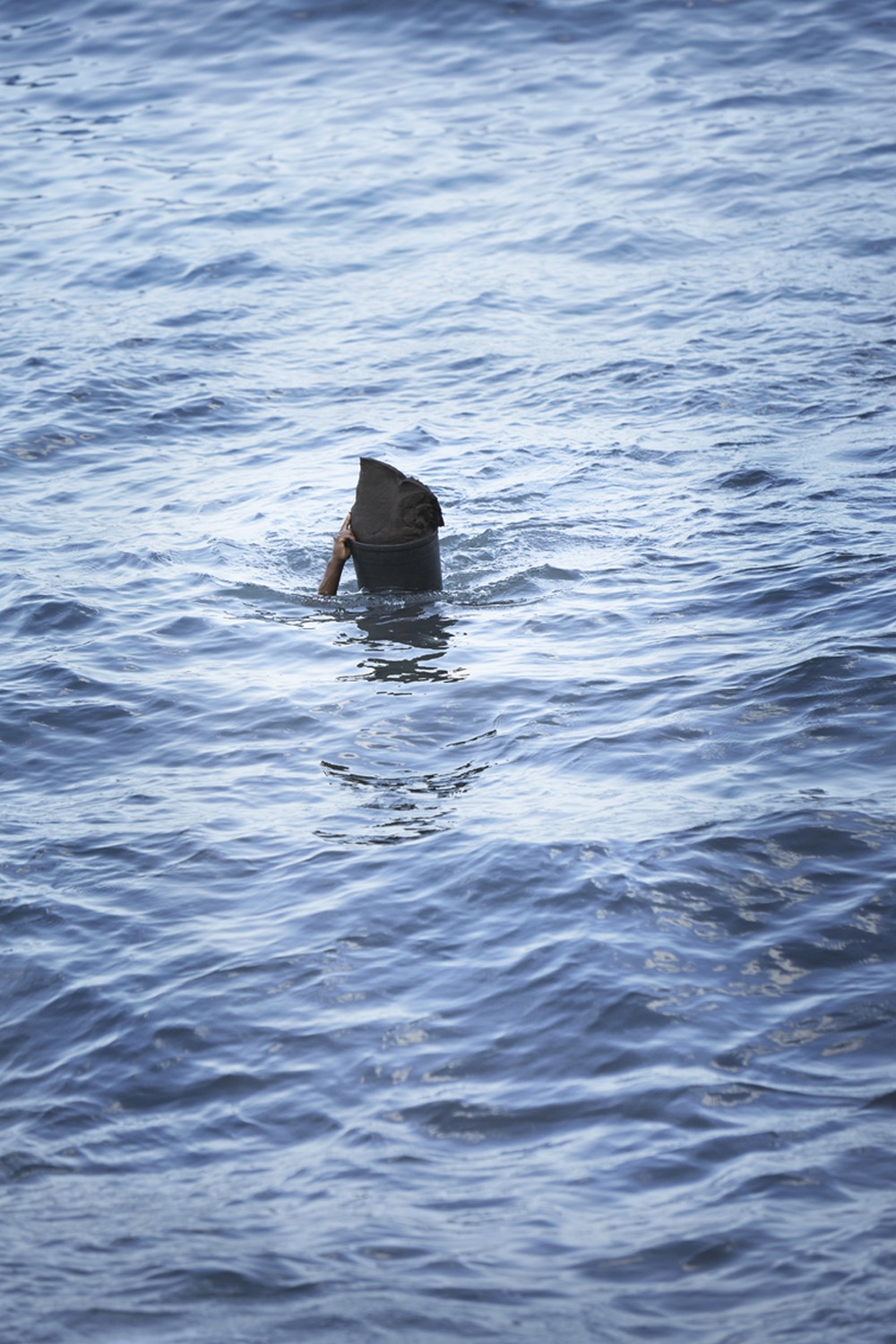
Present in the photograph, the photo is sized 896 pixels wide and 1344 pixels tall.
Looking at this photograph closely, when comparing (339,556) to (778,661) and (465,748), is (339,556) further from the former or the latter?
(778,661)

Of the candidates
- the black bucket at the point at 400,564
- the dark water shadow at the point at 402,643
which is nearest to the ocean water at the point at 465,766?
the dark water shadow at the point at 402,643

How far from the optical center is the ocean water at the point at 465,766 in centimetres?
Answer: 516

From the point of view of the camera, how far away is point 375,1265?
5.01 meters

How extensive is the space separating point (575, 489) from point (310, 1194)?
788 cm

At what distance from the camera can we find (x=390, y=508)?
987 cm

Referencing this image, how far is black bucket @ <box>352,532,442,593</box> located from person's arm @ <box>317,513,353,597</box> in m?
0.06

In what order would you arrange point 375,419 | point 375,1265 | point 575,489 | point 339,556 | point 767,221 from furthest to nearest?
point 767,221 < point 375,419 < point 575,489 < point 339,556 < point 375,1265

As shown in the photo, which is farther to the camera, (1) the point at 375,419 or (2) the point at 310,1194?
(1) the point at 375,419

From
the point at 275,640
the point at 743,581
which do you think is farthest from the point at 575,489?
the point at 275,640

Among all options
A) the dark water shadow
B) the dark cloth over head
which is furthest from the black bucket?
the dark water shadow

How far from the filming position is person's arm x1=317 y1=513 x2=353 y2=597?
1011cm

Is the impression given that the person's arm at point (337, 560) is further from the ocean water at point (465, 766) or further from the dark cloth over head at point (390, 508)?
the ocean water at point (465, 766)

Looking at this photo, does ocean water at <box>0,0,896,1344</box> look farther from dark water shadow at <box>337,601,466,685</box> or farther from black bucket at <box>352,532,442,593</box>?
black bucket at <box>352,532,442,593</box>

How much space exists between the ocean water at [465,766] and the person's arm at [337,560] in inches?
9.6
